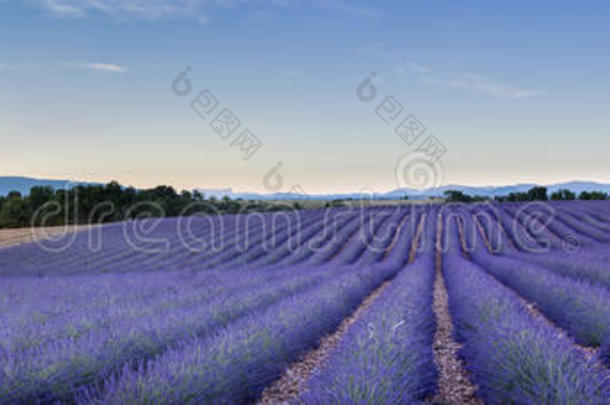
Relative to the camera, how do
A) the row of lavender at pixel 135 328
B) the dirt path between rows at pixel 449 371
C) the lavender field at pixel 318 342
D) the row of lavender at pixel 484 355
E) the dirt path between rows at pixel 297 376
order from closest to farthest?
the row of lavender at pixel 484 355 → the lavender field at pixel 318 342 → the row of lavender at pixel 135 328 → the dirt path between rows at pixel 449 371 → the dirt path between rows at pixel 297 376

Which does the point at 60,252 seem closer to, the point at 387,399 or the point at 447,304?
the point at 447,304

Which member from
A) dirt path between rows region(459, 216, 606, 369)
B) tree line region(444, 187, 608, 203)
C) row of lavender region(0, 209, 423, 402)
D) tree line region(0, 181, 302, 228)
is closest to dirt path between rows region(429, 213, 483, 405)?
dirt path between rows region(459, 216, 606, 369)

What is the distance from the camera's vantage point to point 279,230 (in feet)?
80.3

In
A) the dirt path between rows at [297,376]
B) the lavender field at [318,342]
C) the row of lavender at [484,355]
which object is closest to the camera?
the row of lavender at [484,355]

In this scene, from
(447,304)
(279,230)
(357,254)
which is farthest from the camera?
(279,230)

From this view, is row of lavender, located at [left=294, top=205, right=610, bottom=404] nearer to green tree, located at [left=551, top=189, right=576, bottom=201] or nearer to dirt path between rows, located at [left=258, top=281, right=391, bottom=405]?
dirt path between rows, located at [left=258, top=281, right=391, bottom=405]

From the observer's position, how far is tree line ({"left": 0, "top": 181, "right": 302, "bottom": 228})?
54.0m

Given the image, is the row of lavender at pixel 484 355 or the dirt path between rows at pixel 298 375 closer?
the row of lavender at pixel 484 355

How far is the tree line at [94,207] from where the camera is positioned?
54000mm

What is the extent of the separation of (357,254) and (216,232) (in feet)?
31.7

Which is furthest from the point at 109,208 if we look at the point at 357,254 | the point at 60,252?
the point at 357,254

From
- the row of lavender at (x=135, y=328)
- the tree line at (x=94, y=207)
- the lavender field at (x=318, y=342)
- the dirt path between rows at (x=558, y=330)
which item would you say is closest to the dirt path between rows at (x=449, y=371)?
the lavender field at (x=318, y=342)

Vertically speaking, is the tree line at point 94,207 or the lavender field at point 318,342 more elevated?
the tree line at point 94,207

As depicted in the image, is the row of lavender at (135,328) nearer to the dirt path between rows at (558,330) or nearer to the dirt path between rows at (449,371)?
the dirt path between rows at (449,371)
